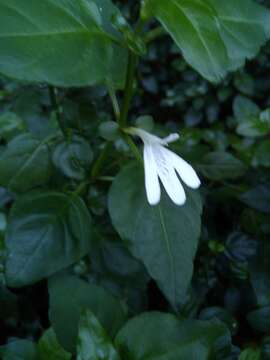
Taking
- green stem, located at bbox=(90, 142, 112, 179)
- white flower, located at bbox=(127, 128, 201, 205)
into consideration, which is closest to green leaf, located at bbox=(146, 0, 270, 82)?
white flower, located at bbox=(127, 128, 201, 205)

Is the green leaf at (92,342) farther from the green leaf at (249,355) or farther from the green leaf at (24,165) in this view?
the green leaf at (24,165)

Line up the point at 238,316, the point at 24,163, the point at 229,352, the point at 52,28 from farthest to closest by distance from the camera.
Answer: the point at 238,316
the point at 24,163
the point at 229,352
the point at 52,28

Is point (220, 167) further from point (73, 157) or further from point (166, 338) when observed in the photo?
point (166, 338)

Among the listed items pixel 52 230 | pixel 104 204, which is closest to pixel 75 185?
pixel 104 204

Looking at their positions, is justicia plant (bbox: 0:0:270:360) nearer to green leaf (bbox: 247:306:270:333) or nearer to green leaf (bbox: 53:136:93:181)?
green leaf (bbox: 53:136:93:181)

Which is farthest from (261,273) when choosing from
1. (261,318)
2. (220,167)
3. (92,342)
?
(92,342)

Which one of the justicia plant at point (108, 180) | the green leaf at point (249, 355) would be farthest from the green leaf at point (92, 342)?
the green leaf at point (249, 355)

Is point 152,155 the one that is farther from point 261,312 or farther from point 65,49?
point 261,312
